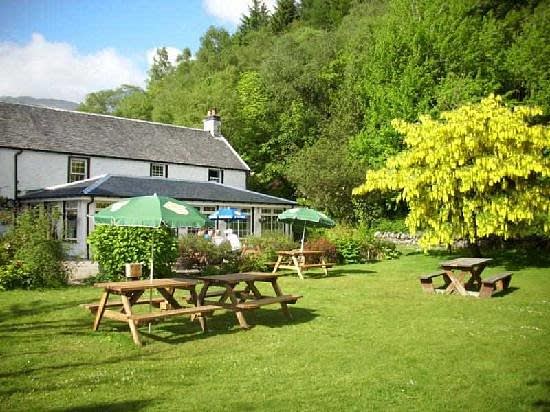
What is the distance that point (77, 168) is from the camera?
28.4 meters

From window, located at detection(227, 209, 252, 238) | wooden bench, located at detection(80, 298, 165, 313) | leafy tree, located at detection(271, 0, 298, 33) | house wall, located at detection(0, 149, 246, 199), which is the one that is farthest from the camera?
leafy tree, located at detection(271, 0, 298, 33)

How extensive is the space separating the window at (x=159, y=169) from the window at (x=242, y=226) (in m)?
5.76

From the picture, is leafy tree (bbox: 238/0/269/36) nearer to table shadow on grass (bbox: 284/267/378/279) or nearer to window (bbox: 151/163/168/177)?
window (bbox: 151/163/168/177)

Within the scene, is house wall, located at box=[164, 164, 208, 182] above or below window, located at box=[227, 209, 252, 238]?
above

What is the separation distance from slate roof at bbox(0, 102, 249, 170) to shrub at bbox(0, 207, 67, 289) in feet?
44.1

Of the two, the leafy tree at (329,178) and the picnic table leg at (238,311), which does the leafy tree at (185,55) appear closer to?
the leafy tree at (329,178)

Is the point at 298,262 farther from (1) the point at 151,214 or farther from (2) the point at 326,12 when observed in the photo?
(2) the point at 326,12

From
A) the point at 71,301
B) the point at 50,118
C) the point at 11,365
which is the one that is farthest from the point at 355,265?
the point at 50,118

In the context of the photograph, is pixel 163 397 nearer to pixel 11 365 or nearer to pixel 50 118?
pixel 11 365

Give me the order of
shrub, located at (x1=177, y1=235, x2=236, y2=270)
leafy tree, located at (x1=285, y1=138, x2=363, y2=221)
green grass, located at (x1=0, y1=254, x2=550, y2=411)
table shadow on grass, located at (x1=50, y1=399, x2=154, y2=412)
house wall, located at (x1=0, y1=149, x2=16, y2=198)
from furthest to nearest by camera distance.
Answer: leafy tree, located at (x1=285, y1=138, x2=363, y2=221) → house wall, located at (x1=0, y1=149, x2=16, y2=198) → shrub, located at (x1=177, y1=235, x2=236, y2=270) → green grass, located at (x1=0, y1=254, x2=550, y2=411) → table shadow on grass, located at (x1=50, y1=399, x2=154, y2=412)

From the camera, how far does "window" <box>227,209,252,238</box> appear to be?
30.0 m

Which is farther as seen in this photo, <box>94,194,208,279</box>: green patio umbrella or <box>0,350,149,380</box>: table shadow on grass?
<box>94,194,208,279</box>: green patio umbrella

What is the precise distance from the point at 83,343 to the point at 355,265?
15505 millimetres

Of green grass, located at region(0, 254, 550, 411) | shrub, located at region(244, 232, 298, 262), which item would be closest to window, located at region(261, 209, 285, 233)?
shrub, located at region(244, 232, 298, 262)
